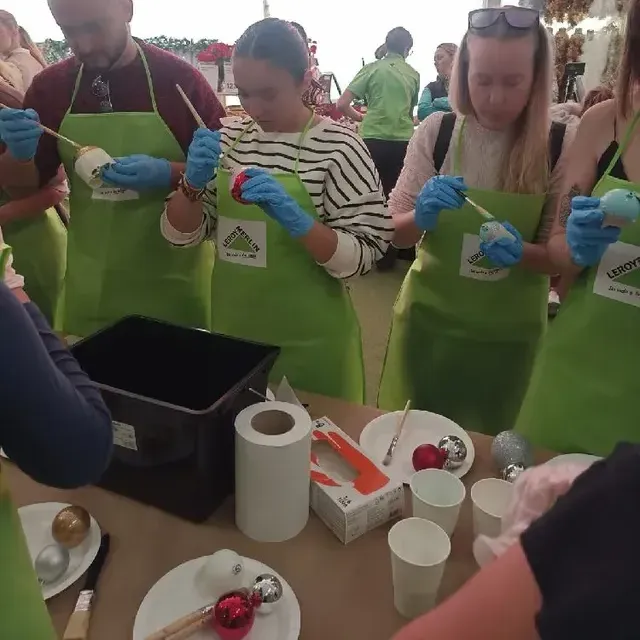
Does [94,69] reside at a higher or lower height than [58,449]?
higher

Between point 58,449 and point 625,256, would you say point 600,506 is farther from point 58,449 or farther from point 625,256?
point 625,256

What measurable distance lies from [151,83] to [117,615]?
4.44ft

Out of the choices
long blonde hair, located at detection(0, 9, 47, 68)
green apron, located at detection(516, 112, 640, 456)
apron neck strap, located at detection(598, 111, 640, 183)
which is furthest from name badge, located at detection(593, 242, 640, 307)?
long blonde hair, located at detection(0, 9, 47, 68)

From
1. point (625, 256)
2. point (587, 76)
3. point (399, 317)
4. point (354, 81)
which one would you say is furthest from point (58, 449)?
point (354, 81)

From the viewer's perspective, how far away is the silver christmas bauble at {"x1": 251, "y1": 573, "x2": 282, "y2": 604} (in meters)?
0.85

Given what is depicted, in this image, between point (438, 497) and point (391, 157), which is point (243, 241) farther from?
point (391, 157)

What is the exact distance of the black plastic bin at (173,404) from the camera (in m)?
0.96

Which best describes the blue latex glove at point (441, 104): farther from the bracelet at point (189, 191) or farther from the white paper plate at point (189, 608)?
the white paper plate at point (189, 608)

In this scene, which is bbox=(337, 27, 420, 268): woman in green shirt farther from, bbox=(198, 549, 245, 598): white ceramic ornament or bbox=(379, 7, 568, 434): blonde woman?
bbox=(198, 549, 245, 598): white ceramic ornament

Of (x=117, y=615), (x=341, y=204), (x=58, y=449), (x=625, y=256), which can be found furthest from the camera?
(x=341, y=204)

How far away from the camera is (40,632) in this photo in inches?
27.4

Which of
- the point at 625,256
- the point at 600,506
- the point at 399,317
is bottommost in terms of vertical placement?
the point at 399,317

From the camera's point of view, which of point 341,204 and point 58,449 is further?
point 341,204

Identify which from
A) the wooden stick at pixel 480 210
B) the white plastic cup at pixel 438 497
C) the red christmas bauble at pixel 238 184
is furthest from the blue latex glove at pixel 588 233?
the red christmas bauble at pixel 238 184
